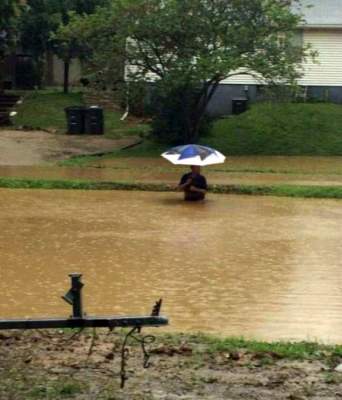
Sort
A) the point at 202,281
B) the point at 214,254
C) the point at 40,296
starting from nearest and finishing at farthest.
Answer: the point at 40,296 → the point at 202,281 → the point at 214,254

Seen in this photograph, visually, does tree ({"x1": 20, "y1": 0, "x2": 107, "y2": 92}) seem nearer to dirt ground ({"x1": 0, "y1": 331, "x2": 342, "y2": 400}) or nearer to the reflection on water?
the reflection on water

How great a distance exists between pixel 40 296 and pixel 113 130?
24335 mm

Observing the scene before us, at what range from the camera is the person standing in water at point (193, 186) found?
19969mm

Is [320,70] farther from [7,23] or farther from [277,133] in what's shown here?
[7,23]

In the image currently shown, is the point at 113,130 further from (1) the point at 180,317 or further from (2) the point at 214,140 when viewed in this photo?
(1) the point at 180,317

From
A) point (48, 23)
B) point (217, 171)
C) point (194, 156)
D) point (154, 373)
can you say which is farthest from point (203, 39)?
point (154, 373)

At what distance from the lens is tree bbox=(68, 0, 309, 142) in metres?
28.8

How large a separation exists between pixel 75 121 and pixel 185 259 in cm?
2114

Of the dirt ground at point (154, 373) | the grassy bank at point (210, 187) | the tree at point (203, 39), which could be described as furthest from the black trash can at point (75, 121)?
the dirt ground at point (154, 373)

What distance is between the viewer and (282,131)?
3325 cm

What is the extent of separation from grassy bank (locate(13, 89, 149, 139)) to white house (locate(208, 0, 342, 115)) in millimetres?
3906

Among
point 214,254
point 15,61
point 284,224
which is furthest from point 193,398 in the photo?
point 15,61

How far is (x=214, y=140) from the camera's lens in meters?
32.4

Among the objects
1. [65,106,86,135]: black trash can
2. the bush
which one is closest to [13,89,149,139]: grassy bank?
[65,106,86,135]: black trash can
